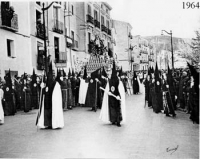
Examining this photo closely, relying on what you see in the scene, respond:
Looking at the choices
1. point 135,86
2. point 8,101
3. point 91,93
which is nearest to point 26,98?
point 8,101

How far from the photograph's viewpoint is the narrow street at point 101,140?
12.8 ft

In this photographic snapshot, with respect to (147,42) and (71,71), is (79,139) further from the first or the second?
(71,71)

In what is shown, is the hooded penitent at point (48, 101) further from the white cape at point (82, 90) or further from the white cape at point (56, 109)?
the white cape at point (82, 90)

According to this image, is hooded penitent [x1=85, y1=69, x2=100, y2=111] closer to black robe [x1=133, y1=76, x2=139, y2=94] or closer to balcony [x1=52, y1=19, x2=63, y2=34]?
balcony [x1=52, y1=19, x2=63, y2=34]

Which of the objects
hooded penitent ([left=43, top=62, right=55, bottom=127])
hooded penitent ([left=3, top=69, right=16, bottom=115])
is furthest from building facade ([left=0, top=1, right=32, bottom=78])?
hooded penitent ([left=43, top=62, right=55, bottom=127])

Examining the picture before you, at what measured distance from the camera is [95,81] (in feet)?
26.9

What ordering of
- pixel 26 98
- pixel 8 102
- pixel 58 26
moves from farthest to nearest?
pixel 26 98 → pixel 8 102 → pixel 58 26

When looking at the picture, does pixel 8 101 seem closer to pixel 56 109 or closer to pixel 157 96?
pixel 56 109

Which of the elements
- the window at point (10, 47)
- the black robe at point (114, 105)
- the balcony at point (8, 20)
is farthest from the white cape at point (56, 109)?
the balcony at point (8, 20)

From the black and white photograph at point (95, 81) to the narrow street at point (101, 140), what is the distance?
0.01 meters

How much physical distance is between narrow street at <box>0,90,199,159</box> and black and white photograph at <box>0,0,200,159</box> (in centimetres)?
1

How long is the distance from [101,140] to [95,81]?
12.4ft

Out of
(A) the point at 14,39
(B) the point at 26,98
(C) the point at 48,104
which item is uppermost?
(A) the point at 14,39

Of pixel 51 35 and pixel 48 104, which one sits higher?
pixel 51 35
